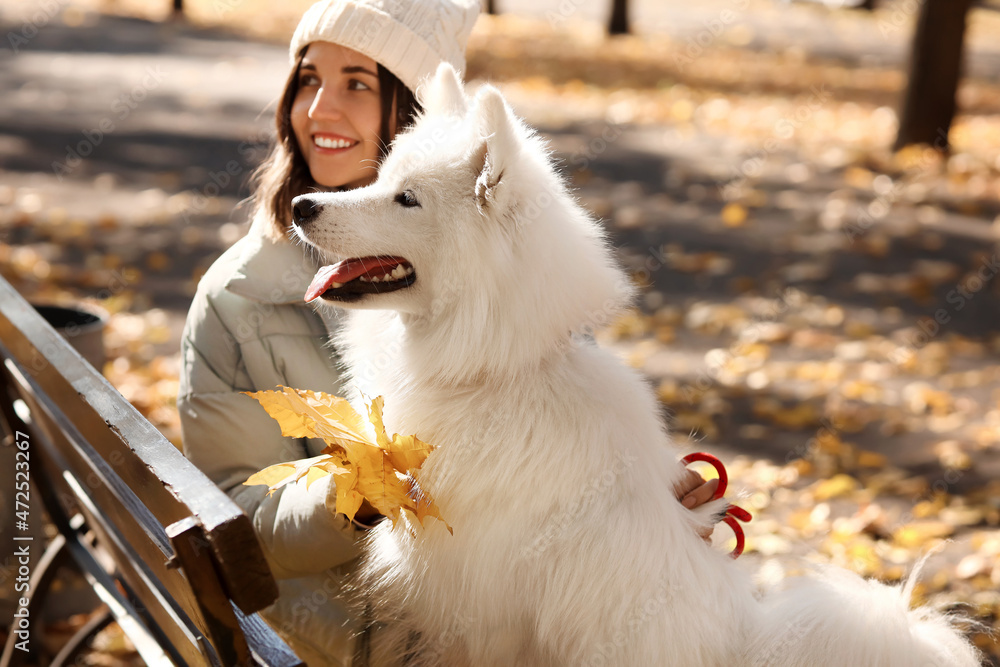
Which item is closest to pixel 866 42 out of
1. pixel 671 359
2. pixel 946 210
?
pixel 946 210

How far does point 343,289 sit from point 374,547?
682 mm

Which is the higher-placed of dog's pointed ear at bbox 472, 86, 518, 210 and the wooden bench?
dog's pointed ear at bbox 472, 86, 518, 210

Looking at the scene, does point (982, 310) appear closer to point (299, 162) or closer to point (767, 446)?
point (767, 446)

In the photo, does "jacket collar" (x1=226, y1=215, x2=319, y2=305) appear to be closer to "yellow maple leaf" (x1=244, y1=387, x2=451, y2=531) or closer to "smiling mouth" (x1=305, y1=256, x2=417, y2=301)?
"smiling mouth" (x1=305, y1=256, x2=417, y2=301)

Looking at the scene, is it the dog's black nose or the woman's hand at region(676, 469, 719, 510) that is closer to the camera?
the dog's black nose

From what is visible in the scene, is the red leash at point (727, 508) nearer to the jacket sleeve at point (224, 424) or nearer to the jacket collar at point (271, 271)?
the jacket sleeve at point (224, 424)

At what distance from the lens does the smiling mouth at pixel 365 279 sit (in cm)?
214

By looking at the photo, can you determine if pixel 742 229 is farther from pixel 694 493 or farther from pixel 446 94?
pixel 446 94

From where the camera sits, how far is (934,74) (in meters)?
9.38

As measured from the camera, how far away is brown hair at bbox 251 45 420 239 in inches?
107

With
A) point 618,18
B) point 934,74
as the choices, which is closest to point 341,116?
point 934,74

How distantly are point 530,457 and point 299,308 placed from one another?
0.92m

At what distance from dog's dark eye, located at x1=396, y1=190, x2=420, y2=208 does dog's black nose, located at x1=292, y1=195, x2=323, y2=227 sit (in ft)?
0.64

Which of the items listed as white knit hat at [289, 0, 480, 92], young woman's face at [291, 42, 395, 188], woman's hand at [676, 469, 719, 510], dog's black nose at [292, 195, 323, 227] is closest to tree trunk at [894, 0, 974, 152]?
white knit hat at [289, 0, 480, 92]
